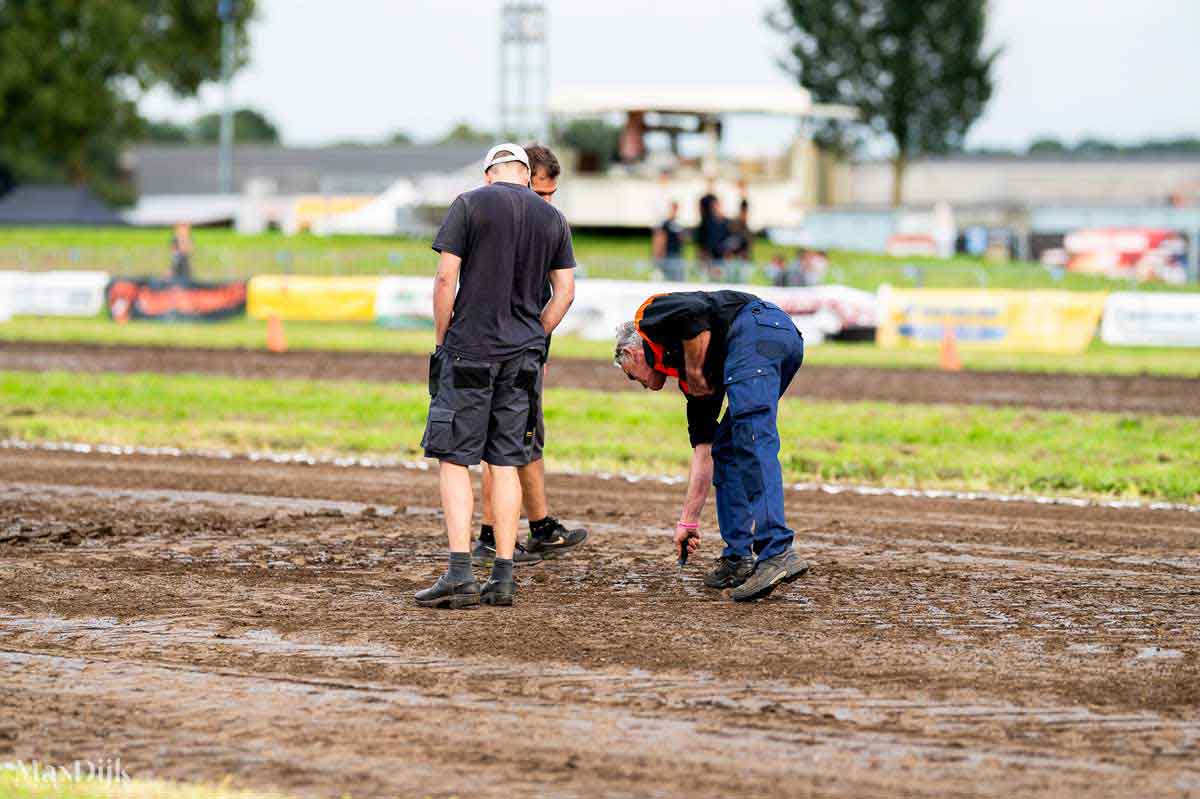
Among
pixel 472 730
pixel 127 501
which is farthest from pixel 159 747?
pixel 127 501

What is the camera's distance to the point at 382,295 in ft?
88.3

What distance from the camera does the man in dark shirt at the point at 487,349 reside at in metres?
6.86

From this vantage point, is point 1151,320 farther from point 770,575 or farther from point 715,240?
point 770,575

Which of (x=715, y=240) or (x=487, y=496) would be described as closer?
(x=487, y=496)

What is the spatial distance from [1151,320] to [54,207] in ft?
164

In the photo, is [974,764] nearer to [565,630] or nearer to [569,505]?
[565,630]

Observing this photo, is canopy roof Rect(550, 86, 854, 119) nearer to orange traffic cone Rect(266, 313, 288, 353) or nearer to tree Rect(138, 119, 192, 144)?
orange traffic cone Rect(266, 313, 288, 353)

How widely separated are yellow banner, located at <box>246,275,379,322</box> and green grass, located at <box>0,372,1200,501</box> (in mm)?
10699

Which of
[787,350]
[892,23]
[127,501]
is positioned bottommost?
[127,501]

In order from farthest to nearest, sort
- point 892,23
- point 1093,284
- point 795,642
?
point 892,23 → point 1093,284 → point 795,642

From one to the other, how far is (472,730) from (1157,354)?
66.1 ft

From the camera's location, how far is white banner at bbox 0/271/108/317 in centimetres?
2844

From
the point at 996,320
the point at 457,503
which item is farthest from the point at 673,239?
the point at 457,503

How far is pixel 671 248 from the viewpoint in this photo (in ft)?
89.6
